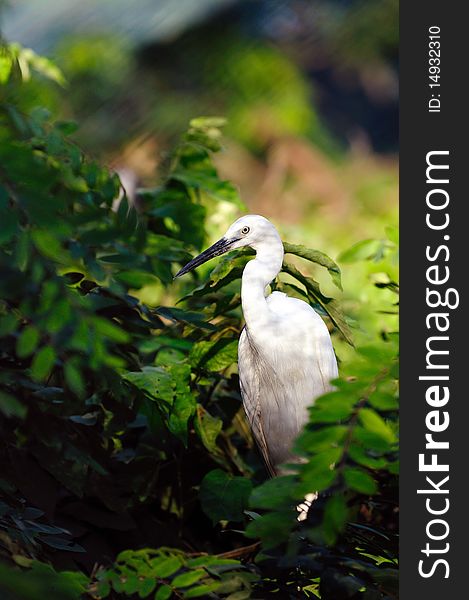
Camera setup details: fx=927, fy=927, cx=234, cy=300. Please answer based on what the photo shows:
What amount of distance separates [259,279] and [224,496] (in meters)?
0.33

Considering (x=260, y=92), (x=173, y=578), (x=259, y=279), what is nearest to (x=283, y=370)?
(x=259, y=279)

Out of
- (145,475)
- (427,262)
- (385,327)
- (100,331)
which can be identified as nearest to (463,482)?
(427,262)

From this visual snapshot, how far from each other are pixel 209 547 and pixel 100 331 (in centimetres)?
87

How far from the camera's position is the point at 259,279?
1.29 meters

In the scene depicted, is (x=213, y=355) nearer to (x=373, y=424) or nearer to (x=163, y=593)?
(x=163, y=593)

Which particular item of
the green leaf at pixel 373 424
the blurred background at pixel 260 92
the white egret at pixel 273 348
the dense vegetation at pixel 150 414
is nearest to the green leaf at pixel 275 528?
the dense vegetation at pixel 150 414

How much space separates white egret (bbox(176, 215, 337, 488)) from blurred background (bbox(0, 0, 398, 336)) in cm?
89

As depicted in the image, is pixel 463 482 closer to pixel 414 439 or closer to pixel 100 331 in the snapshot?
pixel 414 439

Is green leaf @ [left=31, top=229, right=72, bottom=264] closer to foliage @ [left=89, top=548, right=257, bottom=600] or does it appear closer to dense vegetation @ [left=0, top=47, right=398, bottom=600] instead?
dense vegetation @ [left=0, top=47, right=398, bottom=600]

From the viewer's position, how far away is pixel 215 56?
4059 mm

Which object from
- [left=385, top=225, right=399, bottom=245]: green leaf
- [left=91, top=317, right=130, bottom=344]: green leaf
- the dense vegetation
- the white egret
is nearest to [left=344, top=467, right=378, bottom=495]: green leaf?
the dense vegetation

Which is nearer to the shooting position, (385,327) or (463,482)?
(463,482)

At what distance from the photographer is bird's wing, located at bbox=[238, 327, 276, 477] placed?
137cm

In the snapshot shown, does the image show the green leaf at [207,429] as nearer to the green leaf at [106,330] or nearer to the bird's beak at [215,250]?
the bird's beak at [215,250]
